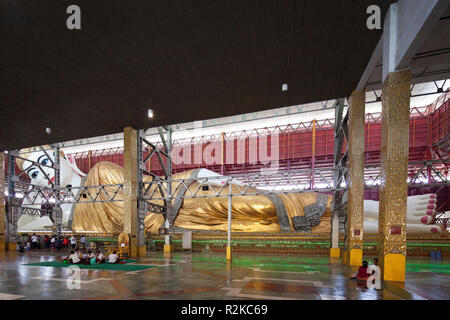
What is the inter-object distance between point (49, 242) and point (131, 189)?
7816 millimetres

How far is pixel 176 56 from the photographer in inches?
271

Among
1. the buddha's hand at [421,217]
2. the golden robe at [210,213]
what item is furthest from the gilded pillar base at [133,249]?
the buddha's hand at [421,217]

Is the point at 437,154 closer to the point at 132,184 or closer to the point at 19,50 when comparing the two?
the point at 132,184

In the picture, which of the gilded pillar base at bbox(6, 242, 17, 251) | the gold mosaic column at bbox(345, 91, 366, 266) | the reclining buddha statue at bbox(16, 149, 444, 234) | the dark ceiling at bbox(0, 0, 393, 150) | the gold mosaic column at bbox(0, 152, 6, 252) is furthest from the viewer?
the gilded pillar base at bbox(6, 242, 17, 251)

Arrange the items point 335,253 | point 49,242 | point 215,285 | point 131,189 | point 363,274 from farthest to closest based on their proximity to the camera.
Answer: point 49,242
point 131,189
point 335,253
point 363,274
point 215,285

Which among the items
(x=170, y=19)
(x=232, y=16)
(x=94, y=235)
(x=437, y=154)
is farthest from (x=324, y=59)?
(x=94, y=235)

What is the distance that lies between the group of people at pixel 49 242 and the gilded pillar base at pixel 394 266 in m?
13.8

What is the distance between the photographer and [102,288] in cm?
539

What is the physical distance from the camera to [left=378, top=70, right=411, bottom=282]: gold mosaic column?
18.0 ft

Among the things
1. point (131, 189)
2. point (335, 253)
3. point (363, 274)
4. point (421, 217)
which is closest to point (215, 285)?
point (363, 274)

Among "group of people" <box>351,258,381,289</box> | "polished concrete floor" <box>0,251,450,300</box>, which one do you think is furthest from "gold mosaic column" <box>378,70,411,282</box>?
"polished concrete floor" <box>0,251,450,300</box>

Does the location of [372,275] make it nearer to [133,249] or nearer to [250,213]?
[250,213]

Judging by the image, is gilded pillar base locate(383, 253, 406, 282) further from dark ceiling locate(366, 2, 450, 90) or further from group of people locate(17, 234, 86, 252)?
group of people locate(17, 234, 86, 252)

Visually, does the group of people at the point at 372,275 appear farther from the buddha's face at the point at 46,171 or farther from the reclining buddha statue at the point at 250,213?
the buddha's face at the point at 46,171
